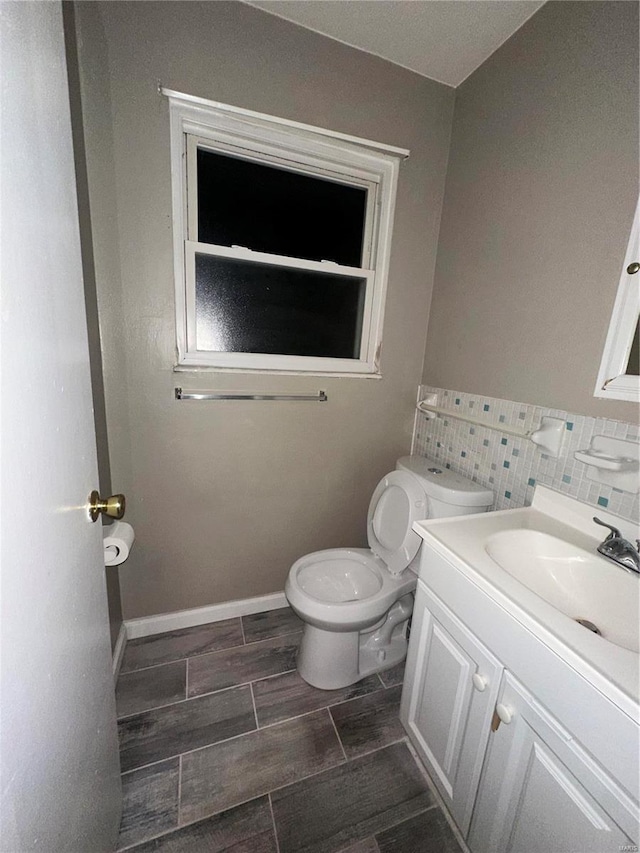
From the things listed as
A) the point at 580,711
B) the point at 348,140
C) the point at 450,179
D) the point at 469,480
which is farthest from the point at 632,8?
the point at 580,711

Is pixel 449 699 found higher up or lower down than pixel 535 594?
lower down

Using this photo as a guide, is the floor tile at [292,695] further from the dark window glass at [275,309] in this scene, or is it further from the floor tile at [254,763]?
the dark window glass at [275,309]

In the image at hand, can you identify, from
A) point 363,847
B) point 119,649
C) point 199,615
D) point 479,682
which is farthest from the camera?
point 199,615

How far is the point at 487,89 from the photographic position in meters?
1.36

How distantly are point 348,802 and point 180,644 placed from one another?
913 mm

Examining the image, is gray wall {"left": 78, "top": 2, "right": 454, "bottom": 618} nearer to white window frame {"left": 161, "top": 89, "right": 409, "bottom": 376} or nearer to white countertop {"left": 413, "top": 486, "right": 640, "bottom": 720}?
white window frame {"left": 161, "top": 89, "right": 409, "bottom": 376}

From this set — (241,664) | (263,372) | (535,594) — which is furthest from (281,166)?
(241,664)

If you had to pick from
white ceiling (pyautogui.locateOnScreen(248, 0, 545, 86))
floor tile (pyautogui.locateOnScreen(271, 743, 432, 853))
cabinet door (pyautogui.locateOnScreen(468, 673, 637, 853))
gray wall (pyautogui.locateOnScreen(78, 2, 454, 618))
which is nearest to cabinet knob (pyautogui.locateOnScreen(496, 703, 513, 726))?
cabinet door (pyautogui.locateOnScreen(468, 673, 637, 853))

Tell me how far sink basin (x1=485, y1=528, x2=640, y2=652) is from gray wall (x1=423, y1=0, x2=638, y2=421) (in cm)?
42

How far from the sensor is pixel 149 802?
3.27ft

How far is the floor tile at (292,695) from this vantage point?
4.16 ft

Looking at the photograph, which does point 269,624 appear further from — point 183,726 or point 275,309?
point 275,309

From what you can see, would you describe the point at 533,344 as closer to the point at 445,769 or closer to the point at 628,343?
the point at 628,343

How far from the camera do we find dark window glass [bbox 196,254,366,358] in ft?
4.68
